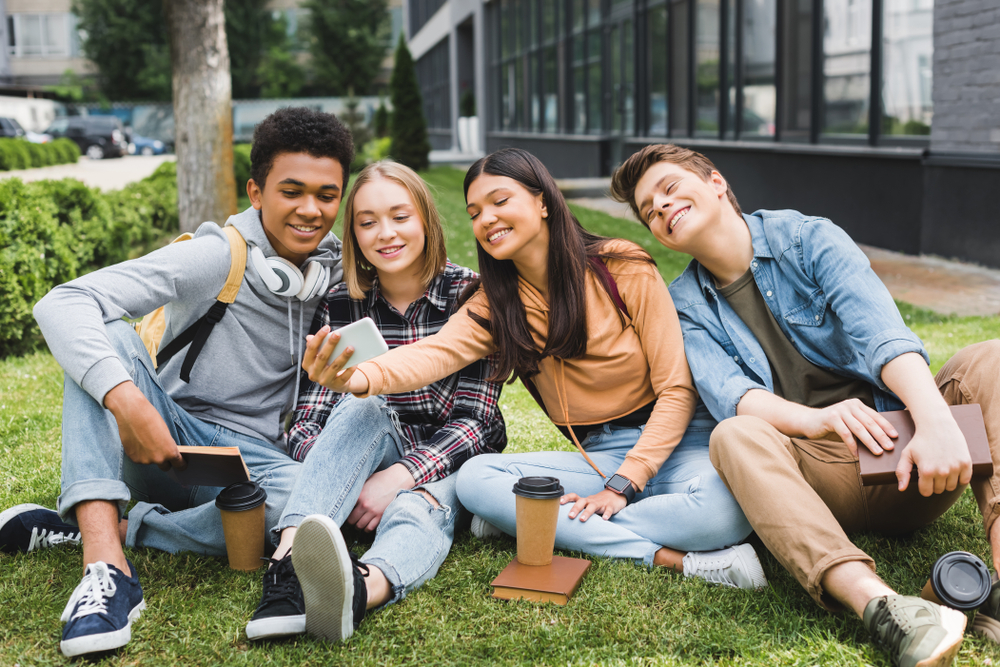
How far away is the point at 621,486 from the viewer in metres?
2.53

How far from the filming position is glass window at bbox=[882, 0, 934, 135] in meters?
8.16

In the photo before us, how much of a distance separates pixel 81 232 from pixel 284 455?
16.0ft

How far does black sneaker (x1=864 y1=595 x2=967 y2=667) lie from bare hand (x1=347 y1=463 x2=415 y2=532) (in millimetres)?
1408

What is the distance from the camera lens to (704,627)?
214 cm

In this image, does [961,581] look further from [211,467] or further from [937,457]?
[211,467]

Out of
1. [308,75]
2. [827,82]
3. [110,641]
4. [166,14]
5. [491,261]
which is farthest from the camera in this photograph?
[308,75]

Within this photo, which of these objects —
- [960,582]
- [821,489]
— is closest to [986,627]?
[960,582]

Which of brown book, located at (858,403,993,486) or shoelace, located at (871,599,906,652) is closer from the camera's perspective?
shoelace, located at (871,599,906,652)

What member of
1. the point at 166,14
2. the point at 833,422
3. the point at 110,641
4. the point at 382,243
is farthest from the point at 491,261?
the point at 166,14

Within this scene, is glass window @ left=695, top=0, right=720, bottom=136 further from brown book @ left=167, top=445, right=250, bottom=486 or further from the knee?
brown book @ left=167, top=445, right=250, bottom=486

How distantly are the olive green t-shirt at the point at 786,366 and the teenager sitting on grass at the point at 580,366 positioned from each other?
0.23 metres

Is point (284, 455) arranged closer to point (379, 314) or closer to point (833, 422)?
point (379, 314)

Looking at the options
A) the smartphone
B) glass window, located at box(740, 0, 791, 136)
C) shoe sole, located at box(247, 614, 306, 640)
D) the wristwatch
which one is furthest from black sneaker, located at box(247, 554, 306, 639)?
glass window, located at box(740, 0, 791, 136)

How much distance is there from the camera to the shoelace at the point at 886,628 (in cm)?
182
